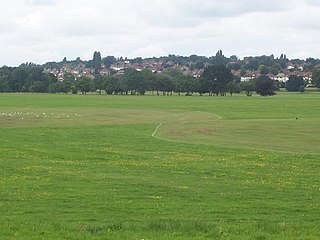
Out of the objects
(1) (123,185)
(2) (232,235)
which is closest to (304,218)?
(2) (232,235)

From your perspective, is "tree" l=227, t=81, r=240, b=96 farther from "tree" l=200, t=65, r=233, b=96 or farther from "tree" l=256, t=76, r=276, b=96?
"tree" l=256, t=76, r=276, b=96

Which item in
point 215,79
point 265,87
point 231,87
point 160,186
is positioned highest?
point 215,79

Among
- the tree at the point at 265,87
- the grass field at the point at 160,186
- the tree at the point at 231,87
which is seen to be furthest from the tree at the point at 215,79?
the grass field at the point at 160,186

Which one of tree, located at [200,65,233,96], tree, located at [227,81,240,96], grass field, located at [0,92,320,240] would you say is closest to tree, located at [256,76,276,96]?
tree, located at [227,81,240,96]

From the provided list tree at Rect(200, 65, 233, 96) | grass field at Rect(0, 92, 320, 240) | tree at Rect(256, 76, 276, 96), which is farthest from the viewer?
tree at Rect(200, 65, 233, 96)

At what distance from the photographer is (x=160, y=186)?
1016 inches

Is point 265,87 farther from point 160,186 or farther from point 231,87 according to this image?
point 160,186

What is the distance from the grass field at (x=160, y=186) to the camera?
16.2 meters

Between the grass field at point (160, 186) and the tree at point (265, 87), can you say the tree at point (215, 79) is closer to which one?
the tree at point (265, 87)

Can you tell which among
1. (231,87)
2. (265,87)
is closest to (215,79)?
(231,87)

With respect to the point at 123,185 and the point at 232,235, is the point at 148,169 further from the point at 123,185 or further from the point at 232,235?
the point at 232,235

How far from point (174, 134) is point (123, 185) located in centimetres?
3254

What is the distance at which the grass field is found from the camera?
53.3ft

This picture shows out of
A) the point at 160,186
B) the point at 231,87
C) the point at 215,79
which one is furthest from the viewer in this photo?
the point at 215,79
